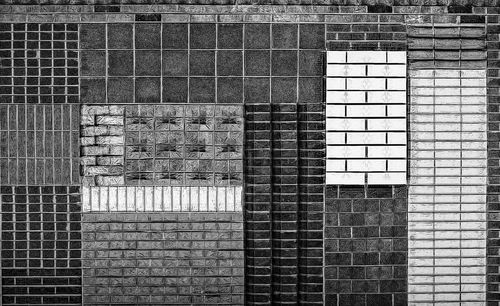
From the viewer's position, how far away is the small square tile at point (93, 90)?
13.0ft

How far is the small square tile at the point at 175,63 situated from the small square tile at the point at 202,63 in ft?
0.15

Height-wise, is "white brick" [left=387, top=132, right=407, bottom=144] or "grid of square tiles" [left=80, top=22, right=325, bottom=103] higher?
"grid of square tiles" [left=80, top=22, right=325, bottom=103]

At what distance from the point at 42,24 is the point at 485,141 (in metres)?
3.48

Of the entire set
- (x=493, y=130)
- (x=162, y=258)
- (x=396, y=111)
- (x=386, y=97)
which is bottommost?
(x=162, y=258)

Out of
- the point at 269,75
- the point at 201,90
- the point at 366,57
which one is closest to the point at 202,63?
the point at 201,90

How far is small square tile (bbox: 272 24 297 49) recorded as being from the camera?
3.96 meters

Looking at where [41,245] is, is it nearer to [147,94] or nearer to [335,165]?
[147,94]

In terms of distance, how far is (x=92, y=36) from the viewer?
3941mm

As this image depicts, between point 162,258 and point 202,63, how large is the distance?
4.96 feet

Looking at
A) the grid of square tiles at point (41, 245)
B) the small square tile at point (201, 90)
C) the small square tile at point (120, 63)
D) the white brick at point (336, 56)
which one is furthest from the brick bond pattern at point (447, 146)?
the grid of square tiles at point (41, 245)

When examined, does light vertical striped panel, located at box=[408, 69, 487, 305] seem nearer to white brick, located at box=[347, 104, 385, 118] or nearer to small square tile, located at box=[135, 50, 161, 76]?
white brick, located at box=[347, 104, 385, 118]

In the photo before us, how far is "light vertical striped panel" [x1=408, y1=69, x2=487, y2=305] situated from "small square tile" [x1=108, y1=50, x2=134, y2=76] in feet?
7.02

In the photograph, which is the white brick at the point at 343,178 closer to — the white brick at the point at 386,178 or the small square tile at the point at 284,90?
the white brick at the point at 386,178

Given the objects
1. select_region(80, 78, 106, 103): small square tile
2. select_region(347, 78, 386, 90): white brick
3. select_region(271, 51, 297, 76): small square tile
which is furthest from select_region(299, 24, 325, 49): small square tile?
select_region(80, 78, 106, 103): small square tile
